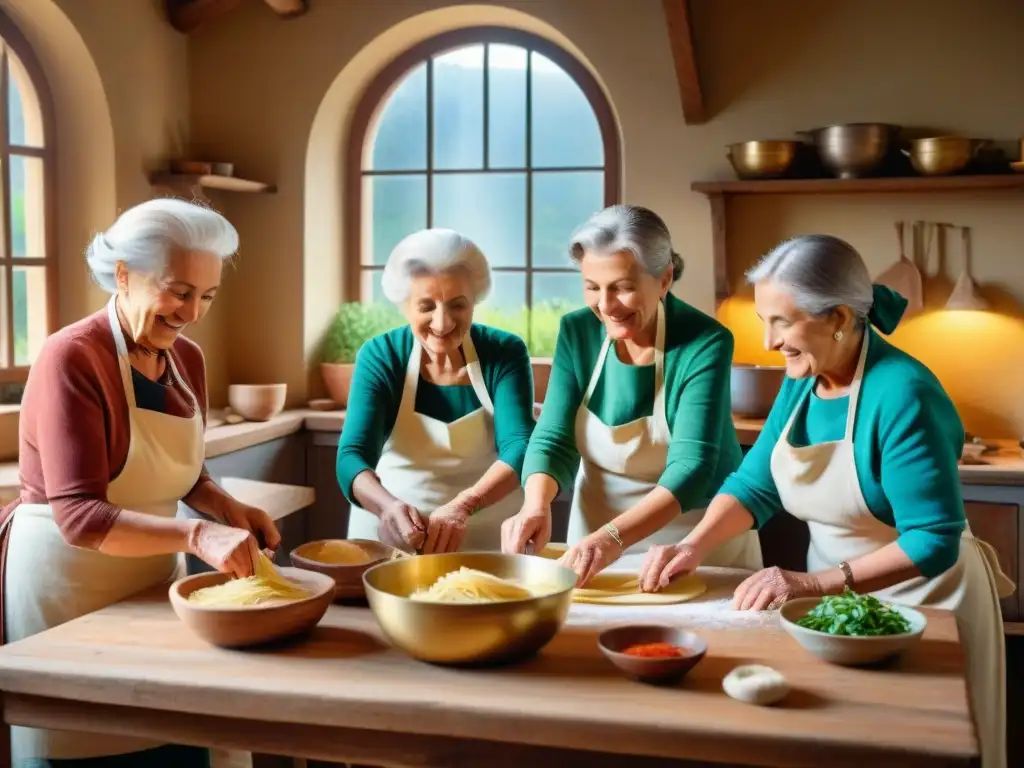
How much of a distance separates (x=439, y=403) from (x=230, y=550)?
3.26 feet

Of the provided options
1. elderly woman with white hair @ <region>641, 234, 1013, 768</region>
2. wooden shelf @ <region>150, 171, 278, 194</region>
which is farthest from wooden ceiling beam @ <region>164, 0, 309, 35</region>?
elderly woman with white hair @ <region>641, 234, 1013, 768</region>

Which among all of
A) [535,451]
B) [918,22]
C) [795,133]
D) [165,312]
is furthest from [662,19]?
[165,312]

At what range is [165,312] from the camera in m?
2.27

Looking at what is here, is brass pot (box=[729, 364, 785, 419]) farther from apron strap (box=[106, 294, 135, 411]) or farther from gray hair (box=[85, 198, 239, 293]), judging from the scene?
apron strap (box=[106, 294, 135, 411])

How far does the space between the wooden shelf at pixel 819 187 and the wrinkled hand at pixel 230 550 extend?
276 centimetres

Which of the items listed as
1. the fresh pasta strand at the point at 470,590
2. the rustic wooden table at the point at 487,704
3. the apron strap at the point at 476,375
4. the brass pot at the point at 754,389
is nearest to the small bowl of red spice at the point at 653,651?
the rustic wooden table at the point at 487,704

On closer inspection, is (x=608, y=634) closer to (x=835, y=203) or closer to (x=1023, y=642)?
(x=1023, y=642)

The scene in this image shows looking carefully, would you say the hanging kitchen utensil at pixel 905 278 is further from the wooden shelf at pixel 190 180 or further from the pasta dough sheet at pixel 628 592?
the wooden shelf at pixel 190 180

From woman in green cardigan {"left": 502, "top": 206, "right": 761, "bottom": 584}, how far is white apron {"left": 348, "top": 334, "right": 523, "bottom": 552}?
221mm

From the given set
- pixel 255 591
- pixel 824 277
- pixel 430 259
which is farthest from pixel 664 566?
pixel 430 259

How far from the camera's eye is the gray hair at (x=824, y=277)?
224 centimetres

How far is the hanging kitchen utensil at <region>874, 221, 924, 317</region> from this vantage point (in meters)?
4.34

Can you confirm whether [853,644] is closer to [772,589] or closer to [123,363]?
[772,589]

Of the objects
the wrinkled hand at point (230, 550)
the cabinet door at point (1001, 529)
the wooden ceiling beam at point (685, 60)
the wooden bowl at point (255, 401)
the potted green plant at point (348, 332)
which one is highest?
the wooden ceiling beam at point (685, 60)
